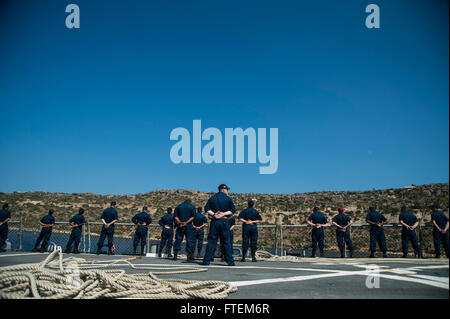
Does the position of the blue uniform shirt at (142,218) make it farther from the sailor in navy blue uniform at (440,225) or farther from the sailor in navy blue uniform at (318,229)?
the sailor in navy blue uniform at (440,225)

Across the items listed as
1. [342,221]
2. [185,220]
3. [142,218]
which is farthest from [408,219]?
[142,218]

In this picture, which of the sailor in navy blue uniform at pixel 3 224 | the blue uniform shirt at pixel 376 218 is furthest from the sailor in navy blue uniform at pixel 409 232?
the sailor in navy blue uniform at pixel 3 224

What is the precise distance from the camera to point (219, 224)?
8438 millimetres

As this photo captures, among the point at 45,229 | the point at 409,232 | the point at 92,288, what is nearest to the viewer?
the point at 92,288

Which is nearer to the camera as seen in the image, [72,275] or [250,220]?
[72,275]

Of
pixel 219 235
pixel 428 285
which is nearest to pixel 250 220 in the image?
pixel 219 235

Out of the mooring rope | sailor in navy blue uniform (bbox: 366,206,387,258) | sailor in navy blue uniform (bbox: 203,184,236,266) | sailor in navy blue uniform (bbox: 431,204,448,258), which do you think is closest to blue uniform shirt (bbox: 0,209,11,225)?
sailor in navy blue uniform (bbox: 203,184,236,266)

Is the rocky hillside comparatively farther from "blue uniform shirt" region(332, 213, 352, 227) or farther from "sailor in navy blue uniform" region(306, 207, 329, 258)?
"sailor in navy blue uniform" region(306, 207, 329, 258)

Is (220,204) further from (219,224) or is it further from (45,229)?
(45,229)

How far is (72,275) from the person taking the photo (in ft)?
14.1

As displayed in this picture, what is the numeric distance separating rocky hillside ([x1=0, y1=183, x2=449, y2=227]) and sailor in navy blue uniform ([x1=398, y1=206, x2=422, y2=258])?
23147 mm

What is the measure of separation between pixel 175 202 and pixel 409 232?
54.1 metres
